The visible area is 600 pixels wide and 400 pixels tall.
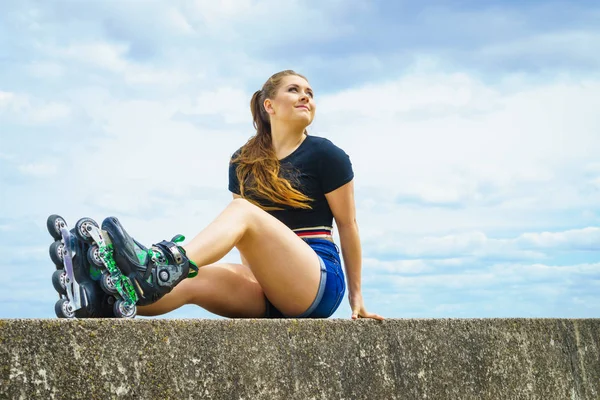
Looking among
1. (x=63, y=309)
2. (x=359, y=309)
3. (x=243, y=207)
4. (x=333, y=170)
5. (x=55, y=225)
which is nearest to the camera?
(x=63, y=309)

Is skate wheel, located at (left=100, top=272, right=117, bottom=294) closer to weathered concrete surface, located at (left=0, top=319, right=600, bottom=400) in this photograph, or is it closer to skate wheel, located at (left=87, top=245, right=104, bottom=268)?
skate wheel, located at (left=87, top=245, right=104, bottom=268)

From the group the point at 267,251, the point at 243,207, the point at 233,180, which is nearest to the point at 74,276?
the point at 243,207

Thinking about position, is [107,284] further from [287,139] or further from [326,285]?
[287,139]

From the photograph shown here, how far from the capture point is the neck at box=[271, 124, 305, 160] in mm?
4156

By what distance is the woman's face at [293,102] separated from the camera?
13.6 ft

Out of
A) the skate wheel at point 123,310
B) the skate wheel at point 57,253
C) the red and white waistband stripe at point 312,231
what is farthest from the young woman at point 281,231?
the skate wheel at point 57,253

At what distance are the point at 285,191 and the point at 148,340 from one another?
4.86 ft

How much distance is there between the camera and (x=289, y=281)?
3.58 meters

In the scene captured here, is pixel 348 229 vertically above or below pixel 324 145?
below

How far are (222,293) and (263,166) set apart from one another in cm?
77

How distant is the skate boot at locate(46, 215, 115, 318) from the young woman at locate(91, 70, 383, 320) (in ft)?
0.85

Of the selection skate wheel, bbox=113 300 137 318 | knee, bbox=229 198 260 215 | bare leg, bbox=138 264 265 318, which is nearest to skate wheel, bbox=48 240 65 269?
skate wheel, bbox=113 300 137 318

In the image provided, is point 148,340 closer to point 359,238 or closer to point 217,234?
point 217,234

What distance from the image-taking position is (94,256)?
2.91m
